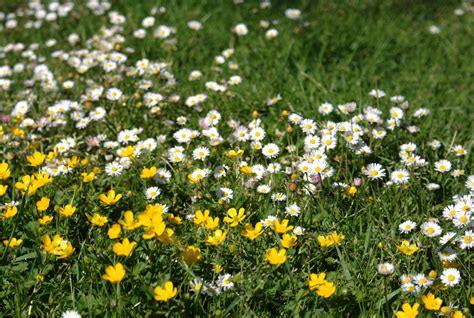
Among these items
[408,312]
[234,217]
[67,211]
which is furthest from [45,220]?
[408,312]

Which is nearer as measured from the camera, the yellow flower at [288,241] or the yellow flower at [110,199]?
the yellow flower at [288,241]

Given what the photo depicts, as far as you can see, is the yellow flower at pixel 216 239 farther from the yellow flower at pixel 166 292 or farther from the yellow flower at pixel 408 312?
the yellow flower at pixel 408 312

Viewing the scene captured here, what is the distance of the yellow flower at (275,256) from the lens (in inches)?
85.0

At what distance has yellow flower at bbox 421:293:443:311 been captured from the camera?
81.7 inches

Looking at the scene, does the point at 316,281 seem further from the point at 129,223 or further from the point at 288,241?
the point at 129,223

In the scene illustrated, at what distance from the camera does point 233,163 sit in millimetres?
2891

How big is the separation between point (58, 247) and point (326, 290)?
1009 mm

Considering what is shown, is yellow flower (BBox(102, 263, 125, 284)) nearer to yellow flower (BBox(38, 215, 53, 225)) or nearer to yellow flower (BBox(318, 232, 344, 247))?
yellow flower (BBox(38, 215, 53, 225))

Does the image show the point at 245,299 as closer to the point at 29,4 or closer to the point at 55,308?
the point at 55,308

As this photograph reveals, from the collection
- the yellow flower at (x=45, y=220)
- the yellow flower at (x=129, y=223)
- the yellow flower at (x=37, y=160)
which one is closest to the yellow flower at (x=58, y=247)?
the yellow flower at (x=45, y=220)

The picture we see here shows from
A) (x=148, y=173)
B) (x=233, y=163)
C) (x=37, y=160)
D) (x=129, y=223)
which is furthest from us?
(x=233, y=163)

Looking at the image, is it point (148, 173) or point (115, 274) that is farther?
point (148, 173)

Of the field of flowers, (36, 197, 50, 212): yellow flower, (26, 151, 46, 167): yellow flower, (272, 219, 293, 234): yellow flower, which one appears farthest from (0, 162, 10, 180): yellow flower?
(272, 219, 293, 234): yellow flower

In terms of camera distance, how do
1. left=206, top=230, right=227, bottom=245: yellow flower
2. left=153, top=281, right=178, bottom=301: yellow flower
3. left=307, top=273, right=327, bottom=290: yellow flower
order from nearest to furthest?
1. left=153, top=281, right=178, bottom=301: yellow flower
2. left=307, top=273, right=327, bottom=290: yellow flower
3. left=206, top=230, right=227, bottom=245: yellow flower
